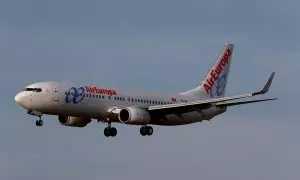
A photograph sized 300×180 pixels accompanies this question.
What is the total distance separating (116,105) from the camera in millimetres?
104938

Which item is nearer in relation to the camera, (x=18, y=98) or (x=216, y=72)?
(x=18, y=98)

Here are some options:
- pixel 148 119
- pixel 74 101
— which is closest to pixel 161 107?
pixel 148 119

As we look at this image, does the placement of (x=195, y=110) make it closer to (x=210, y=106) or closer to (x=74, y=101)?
(x=210, y=106)

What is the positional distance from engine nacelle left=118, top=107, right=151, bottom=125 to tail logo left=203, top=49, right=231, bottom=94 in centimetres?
1579

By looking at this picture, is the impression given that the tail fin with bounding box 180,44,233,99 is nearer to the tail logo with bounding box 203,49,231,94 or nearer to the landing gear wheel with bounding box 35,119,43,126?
the tail logo with bounding box 203,49,231,94

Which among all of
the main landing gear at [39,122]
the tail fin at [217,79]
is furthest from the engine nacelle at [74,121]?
the tail fin at [217,79]

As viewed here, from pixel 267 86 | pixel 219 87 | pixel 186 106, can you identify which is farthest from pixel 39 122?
Answer: pixel 219 87

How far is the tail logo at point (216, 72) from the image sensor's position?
119800mm

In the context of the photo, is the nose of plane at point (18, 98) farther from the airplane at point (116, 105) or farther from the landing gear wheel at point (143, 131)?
the landing gear wheel at point (143, 131)

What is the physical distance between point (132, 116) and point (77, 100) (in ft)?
18.5

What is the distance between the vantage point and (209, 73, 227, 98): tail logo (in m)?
120

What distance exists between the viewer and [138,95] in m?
107

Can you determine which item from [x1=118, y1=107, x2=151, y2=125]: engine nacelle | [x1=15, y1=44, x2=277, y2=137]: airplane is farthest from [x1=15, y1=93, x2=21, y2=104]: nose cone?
[x1=118, y1=107, x2=151, y2=125]: engine nacelle

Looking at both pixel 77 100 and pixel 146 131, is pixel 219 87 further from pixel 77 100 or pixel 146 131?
pixel 77 100
